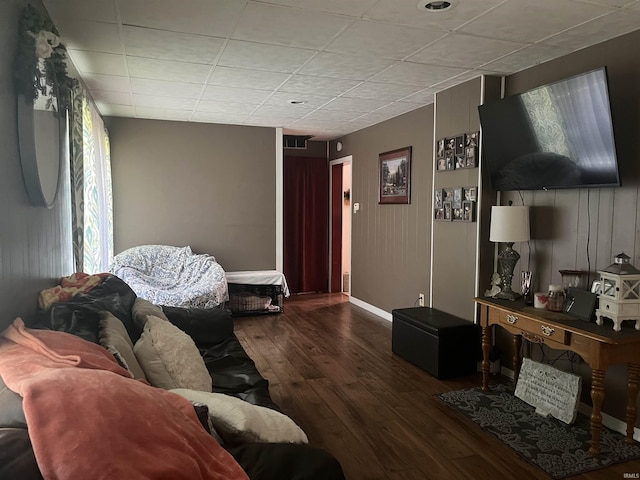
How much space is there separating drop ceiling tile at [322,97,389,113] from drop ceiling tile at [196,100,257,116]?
0.85 meters

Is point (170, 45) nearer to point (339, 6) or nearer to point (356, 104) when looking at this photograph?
Answer: point (339, 6)

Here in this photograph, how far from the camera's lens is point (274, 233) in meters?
6.35

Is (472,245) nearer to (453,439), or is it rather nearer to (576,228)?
(576,228)

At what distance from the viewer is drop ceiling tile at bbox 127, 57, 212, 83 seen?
3.41 metres

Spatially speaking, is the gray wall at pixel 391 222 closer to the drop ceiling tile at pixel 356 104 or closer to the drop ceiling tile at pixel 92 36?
the drop ceiling tile at pixel 356 104

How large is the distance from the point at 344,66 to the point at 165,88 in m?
1.74

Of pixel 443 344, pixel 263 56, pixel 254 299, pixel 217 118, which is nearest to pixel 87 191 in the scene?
pixel 263 56

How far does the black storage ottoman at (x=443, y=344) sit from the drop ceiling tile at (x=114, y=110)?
378 cm

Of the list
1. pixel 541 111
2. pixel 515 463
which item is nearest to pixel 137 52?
pixel 541 111

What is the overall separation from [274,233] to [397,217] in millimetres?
1795

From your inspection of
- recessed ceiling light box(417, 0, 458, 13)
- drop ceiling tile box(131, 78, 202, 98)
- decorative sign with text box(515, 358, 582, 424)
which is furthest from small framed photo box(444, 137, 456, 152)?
drop ceiling tile box(131, 78, 202, 98)

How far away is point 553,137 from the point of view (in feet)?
9.98

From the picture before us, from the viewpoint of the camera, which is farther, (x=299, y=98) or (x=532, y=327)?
(x=299, y=98)

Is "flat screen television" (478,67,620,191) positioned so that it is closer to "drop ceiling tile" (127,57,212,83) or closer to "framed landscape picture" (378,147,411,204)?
"framed landscape picture" (378,147,411,204)
